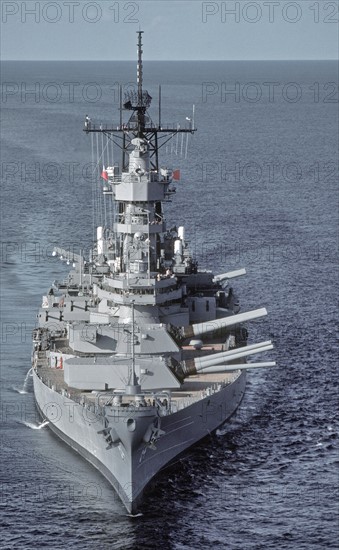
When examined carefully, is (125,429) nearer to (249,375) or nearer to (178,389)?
(178,389)

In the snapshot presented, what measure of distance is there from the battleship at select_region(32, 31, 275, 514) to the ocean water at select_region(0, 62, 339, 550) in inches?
37.0

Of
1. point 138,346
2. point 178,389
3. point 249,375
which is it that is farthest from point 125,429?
point 249,375

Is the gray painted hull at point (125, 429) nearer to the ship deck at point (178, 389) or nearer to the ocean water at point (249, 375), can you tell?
the ship deck at point (178, 389)

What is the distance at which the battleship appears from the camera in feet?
149

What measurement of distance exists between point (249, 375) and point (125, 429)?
15.6m

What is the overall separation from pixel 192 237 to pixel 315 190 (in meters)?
26.7

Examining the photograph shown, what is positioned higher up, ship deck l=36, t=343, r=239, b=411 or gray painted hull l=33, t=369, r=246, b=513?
ship deck l=36, t=343, r=239, b=411

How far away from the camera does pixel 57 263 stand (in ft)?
260

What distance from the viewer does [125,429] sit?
4438cm

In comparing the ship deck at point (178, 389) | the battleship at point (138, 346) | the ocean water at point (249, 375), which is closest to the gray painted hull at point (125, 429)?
the battleship at point (138, 346)

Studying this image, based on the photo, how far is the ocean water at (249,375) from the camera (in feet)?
138

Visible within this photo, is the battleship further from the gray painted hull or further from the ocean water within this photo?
the ocean water

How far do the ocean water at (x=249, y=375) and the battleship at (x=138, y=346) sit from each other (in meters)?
0.94

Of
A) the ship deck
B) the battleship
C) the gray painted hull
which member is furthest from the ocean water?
the ship deck
